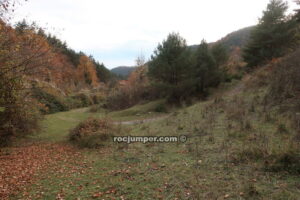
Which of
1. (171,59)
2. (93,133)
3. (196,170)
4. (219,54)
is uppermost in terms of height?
(219,54)

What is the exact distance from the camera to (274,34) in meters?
17.2

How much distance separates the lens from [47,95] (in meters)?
18.5

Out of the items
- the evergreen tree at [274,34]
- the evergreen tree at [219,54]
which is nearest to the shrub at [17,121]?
the evergreen tree at [274,34]

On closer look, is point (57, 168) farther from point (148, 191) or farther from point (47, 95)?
point (47, 95)

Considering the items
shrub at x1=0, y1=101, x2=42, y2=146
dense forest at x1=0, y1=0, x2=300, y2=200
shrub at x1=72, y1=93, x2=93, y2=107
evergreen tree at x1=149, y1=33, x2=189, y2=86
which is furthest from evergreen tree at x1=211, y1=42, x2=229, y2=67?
shrub at x1=0, y1=101, x2=42, y2=146

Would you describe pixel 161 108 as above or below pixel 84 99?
below

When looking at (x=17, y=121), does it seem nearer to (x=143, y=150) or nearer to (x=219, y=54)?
(x=143, y=150)

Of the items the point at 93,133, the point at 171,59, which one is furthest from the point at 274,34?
the point at 93,133

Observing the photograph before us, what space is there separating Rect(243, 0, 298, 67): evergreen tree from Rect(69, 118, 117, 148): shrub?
50.6ft

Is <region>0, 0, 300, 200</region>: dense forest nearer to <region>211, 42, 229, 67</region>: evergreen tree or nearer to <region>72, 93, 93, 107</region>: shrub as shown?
<region>211, 42, 229, 67</region>: evergreen tree

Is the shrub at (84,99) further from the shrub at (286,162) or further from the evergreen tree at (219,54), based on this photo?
the shrub at (286,162)

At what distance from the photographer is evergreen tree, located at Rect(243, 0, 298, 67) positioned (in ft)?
55.5

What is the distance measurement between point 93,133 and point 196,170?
14.4ft

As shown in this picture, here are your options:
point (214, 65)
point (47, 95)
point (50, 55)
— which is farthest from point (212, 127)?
point (47, 95)
